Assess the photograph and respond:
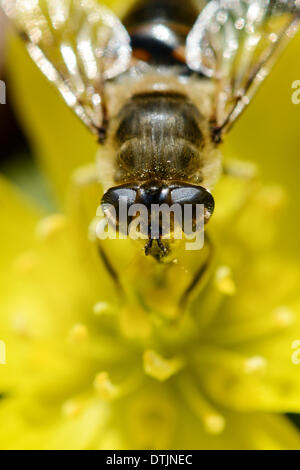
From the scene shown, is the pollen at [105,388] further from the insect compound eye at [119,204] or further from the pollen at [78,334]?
the insect compound eye at [119,204]

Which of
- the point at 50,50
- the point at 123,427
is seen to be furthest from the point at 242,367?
the point at 50,50

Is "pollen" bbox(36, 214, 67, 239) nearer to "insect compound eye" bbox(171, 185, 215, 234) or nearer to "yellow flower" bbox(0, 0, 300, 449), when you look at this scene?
"yellow flower" bbox(0, 0, 300, 449)

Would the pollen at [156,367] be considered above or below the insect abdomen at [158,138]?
below

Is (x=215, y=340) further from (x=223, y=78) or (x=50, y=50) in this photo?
(x=50, y=50)

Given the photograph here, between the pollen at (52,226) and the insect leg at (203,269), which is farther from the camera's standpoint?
the pollen at (52,226)

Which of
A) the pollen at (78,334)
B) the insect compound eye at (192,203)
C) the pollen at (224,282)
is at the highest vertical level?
the insect compound eye at (192,203)

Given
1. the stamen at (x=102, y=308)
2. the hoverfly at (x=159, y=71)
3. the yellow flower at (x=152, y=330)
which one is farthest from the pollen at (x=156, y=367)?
the hoverfly at (x=159, y=71)

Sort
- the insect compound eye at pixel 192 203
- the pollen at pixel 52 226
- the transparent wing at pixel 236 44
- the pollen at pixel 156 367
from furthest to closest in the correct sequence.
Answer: the pollen at pixel 52 226 < the pollen at pixel 156 367 < the transparent wing at pixel 236 44 < the insect compound eye at pixel 192 203

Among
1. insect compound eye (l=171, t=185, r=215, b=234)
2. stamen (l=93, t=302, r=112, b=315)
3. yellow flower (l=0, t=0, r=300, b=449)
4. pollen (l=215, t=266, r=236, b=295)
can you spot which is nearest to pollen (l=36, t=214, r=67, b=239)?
yellow flower (l=0, t=0, r=300, b=449)
